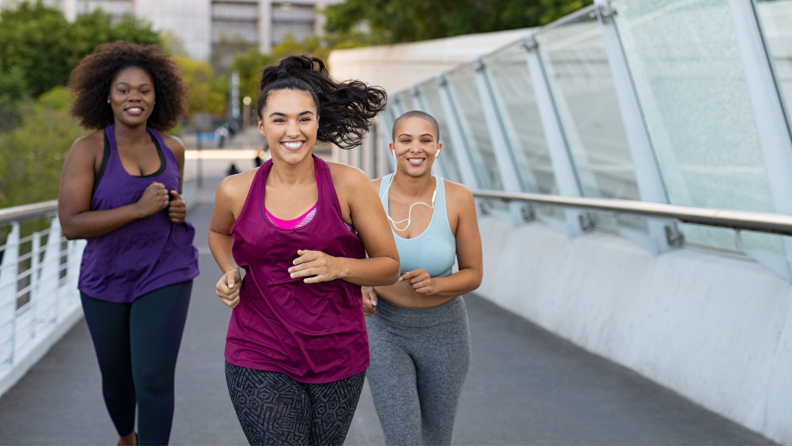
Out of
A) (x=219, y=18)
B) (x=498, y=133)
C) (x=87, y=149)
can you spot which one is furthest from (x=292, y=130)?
(x=219, y=18)

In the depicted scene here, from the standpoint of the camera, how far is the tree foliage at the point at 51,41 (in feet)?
184

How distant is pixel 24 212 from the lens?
6.30 meters

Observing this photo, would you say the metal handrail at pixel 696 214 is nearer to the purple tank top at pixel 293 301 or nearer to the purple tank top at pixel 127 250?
the purple tank top at pixel 293 301

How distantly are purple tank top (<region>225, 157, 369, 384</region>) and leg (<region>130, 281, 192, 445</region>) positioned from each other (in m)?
1.25

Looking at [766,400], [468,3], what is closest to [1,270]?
[766,400]

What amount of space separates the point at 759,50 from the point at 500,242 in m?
5.40

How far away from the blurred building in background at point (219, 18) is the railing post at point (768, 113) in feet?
362

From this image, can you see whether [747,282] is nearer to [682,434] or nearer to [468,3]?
[682,434]

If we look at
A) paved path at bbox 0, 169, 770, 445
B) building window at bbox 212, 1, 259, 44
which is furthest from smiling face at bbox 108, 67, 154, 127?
building window at bbox 212, 1, 259, 44

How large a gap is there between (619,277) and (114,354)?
13.9 ft

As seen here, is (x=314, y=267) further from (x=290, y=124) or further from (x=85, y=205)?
(x=85, y=205)

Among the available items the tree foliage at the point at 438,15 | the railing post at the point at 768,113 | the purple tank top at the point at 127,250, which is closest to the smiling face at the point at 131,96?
the purple tank top at the point at 127,250

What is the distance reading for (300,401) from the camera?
3119 millimetres

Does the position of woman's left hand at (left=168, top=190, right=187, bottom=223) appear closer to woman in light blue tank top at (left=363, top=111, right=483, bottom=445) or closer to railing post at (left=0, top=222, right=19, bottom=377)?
woman in light blue tank top at (left=363, top=111, right=483, bottom=445)
